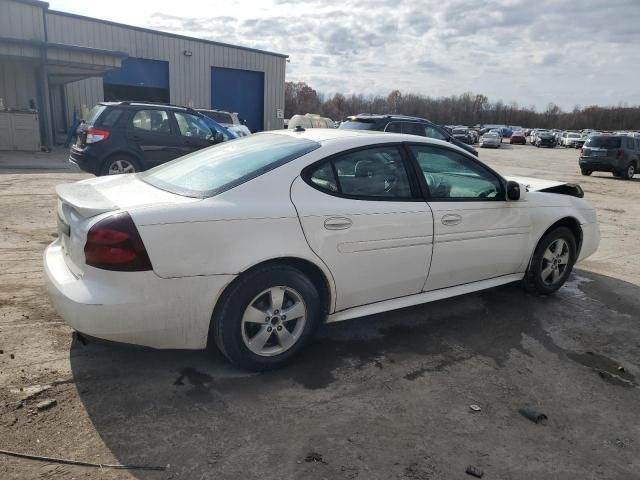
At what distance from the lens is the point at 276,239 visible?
3100 mm

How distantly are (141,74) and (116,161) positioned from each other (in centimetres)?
1925

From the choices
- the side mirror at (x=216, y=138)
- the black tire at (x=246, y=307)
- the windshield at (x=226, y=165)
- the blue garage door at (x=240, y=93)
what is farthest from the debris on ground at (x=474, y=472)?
the blue garage door at (x=240, y=93)

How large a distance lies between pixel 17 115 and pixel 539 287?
60.8ft

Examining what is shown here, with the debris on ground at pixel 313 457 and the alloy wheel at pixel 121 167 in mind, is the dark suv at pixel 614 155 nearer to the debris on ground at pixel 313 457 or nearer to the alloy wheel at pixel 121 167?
the alloy wheel at pixel 121 167

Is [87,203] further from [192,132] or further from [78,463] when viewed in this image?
[192,132]

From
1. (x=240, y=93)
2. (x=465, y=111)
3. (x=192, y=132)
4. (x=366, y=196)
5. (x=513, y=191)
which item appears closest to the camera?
(x=366, y=196)

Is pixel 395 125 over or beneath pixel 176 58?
beneath

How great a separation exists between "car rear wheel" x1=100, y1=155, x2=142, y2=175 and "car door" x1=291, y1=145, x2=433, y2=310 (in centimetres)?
706

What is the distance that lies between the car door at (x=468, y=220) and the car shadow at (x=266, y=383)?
475 millimetres

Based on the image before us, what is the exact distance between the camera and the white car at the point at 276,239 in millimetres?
2836

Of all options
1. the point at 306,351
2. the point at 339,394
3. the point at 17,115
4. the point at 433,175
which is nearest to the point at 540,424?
the point at 339,394

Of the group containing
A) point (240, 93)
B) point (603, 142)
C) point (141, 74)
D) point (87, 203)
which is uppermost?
point (141, 74)

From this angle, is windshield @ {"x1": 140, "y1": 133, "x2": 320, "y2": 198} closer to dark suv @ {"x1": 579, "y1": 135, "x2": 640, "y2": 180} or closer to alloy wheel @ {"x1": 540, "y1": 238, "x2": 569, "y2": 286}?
alloy wheel @ {"x1": 540, "y1": 238, "x2": 569, "y2": 286}

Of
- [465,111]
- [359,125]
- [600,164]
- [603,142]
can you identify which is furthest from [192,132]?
[465,111]
